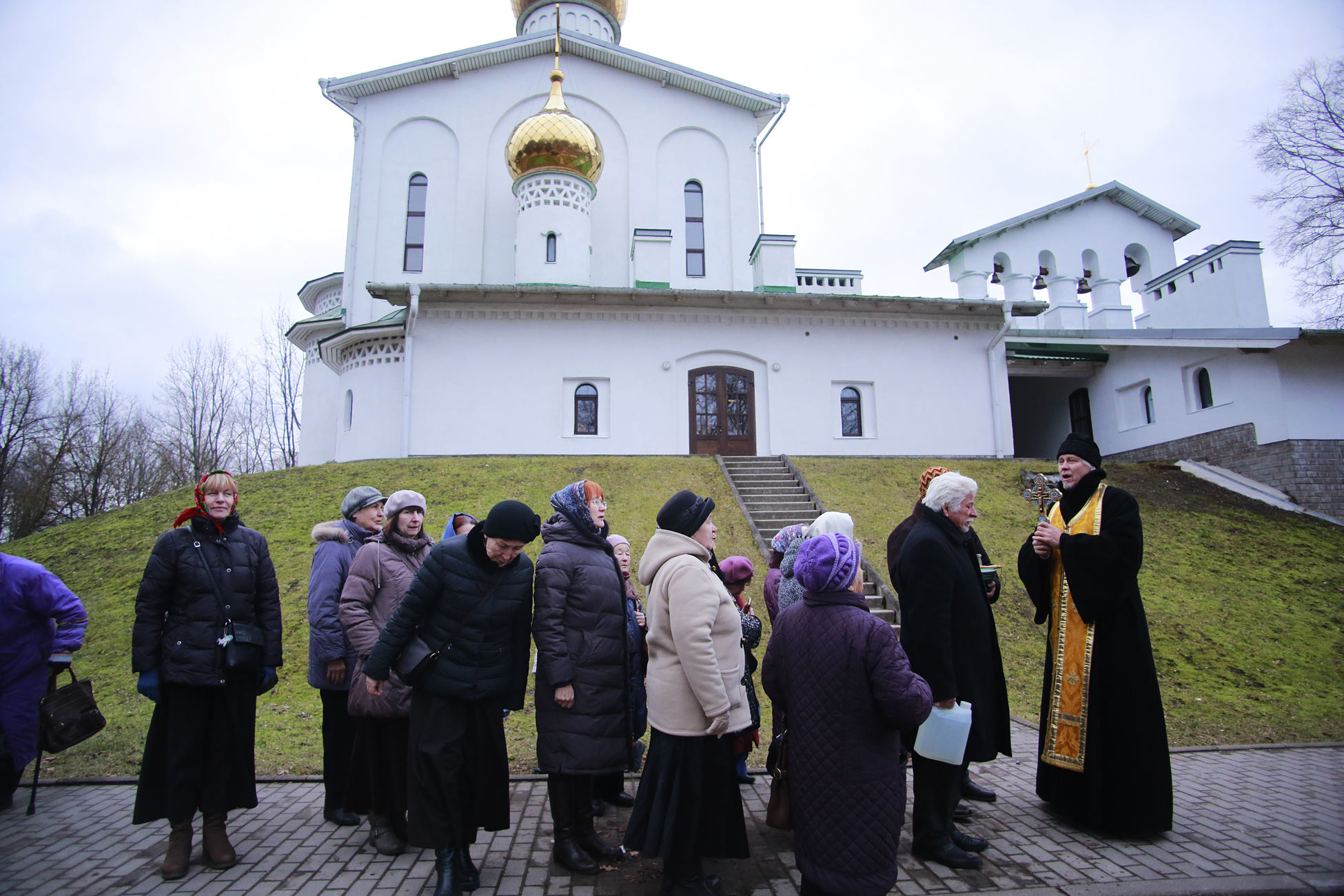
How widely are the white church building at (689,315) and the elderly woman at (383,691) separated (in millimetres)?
12162

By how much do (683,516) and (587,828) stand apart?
1818 millimetres

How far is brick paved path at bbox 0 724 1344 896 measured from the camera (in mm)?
3648

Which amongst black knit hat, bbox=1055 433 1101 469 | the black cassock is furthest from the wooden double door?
the black cassock

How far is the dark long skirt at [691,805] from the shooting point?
3486 millimetres

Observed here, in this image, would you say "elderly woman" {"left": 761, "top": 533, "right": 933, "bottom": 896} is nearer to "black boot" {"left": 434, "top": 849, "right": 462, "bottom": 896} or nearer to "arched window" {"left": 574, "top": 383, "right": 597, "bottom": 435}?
"black boot" {"left": 434, "top": 849, "right": 462, "bottom": 896}

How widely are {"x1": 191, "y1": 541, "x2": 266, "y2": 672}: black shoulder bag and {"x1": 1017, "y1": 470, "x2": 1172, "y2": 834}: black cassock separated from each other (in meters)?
4.85

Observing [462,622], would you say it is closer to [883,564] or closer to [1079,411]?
[883,564]

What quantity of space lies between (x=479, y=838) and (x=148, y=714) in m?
4.49

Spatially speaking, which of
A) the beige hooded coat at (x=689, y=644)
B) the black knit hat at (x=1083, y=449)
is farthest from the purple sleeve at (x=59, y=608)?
the black knit hat at (x=1083, y=449)

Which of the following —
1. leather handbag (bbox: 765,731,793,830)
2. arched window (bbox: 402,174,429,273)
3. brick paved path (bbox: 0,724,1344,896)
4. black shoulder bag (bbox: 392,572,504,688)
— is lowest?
brick paved path (bbox: 0,724,1344,896)

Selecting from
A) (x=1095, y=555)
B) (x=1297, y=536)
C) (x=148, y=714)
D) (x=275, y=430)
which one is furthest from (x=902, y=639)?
(x=275, y=430)

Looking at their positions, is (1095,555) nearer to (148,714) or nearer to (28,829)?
(28,829)

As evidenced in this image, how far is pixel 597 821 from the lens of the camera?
4.57 metres

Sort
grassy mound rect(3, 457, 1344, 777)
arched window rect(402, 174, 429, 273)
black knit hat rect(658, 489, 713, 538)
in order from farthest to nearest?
arched window rect(402, 174, 429, 273), grassy mound rect(3, 457, 1344, 777), black knit hat rect(658, 489, 713, 538)
